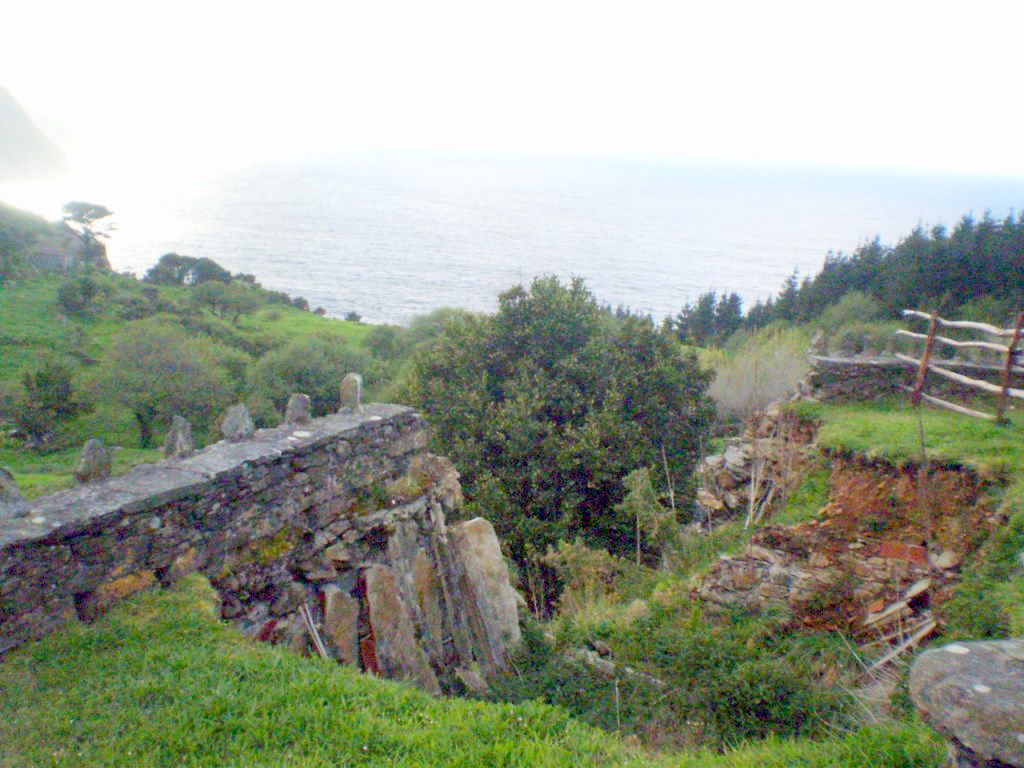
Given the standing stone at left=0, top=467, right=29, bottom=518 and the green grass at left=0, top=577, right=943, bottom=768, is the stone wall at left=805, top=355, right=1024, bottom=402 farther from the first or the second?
the standing stone at left=0, top=467, right=29, bottom=518

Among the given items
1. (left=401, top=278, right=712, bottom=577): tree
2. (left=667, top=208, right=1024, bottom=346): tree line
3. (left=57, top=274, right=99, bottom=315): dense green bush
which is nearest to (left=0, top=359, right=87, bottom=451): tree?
(left=57, top=274, right=99, bottom=315): dense green bush

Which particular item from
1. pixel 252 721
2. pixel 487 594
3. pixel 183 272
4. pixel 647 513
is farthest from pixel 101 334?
pixel 252 721

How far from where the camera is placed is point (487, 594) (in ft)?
21.9

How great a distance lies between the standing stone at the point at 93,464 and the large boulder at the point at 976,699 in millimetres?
4854

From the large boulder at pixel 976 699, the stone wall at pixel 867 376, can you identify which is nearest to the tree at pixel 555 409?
the stone wall at pixel 867 376

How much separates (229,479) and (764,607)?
4822 millimetres

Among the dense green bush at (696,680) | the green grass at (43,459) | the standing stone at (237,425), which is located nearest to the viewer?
the dense green bush at (696,680)

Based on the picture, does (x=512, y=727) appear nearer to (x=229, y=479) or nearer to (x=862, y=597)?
(x=229, y=479)

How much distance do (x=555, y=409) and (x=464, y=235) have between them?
3790 inches

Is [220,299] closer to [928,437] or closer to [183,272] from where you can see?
[183,272]

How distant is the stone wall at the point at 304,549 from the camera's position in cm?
442

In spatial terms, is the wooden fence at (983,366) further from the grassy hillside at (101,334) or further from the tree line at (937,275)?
the grassy hillside at (101,334)

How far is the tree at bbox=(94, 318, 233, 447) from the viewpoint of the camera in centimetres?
3150

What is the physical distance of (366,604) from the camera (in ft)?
19.6
